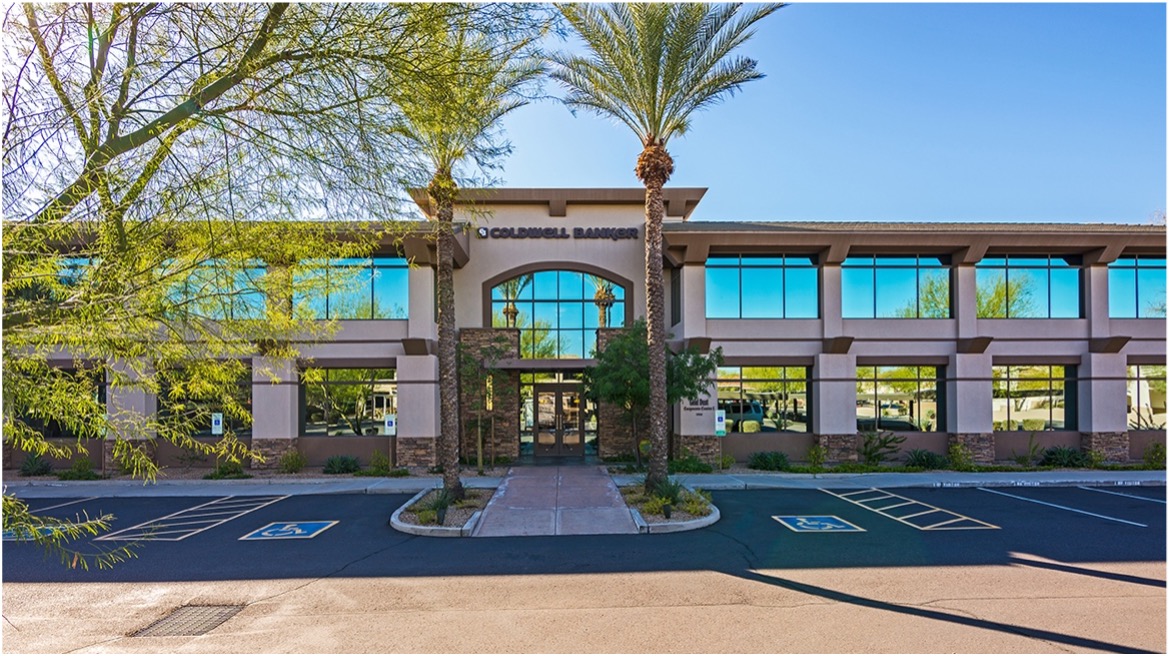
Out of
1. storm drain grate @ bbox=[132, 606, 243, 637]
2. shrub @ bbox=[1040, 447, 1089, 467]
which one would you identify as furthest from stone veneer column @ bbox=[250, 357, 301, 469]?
shrub @ bbox=[1040, 447, 1089, 467]

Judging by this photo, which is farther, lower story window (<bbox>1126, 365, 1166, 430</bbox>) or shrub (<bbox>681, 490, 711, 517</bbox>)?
lower story window (<bbox>1126, 365, 1166, 430</bbox>)

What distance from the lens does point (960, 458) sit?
1909cm

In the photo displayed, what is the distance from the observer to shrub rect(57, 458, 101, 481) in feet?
59.3

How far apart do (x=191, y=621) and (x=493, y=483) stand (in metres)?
9.47

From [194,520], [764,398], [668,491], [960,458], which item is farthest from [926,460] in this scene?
[194,520]

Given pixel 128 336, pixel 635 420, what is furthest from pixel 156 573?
pixel 635 420

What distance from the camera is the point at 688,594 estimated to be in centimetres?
822

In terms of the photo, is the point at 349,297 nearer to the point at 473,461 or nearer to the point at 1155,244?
the point at 473,461

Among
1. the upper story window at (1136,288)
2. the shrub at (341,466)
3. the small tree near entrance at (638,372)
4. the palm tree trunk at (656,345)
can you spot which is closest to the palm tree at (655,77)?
the palm tree trunk at (656,345)

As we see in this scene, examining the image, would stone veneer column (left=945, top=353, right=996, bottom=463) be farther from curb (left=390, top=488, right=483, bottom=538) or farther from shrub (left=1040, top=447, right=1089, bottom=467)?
curb (left=390, top=488, right=483, bottom=538)

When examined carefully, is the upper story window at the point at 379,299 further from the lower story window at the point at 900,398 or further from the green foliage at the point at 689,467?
the lower story window at the point at 900,398

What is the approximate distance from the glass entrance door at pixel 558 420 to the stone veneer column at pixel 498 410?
2.87 feet

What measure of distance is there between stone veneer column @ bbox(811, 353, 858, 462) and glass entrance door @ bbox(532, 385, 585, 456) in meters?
7.82

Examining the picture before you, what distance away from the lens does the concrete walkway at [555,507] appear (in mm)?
11805
